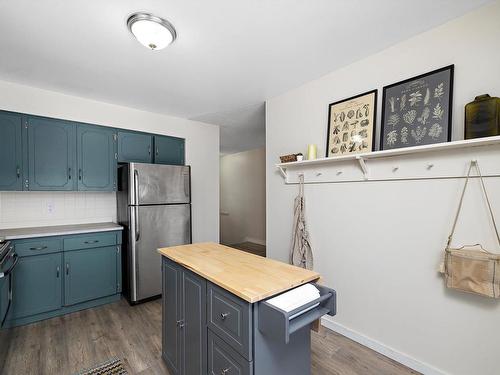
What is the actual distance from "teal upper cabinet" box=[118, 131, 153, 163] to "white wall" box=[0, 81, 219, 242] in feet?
0.43

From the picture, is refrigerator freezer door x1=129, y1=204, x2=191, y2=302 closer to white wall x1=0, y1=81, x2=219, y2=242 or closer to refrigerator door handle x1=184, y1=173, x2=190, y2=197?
refrigerator door handle x1=184, y1=173, x2=190, y2=197

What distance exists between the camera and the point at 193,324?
148cm

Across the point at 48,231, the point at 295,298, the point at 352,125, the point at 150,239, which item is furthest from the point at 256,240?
the point at 295,298

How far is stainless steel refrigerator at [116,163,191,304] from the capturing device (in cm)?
289

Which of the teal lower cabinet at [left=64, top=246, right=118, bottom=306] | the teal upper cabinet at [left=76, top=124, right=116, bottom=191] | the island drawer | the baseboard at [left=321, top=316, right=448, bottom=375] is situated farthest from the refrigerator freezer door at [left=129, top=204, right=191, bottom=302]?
the island drawer

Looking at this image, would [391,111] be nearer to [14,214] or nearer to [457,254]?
[457,254]

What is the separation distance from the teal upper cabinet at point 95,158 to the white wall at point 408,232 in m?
2.50

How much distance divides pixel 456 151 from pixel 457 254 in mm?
693

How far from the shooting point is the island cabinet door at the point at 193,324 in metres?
1.39

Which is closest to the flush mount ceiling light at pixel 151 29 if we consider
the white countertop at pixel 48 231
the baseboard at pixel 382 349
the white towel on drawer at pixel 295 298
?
the white towel on drawer at pixel 295 298

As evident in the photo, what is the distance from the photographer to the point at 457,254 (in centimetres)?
152

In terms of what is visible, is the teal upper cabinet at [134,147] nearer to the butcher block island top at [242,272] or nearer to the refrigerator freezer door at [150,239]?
the refrigerator freezer door at [150,239]

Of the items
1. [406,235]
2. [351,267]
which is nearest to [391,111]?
[406,235]

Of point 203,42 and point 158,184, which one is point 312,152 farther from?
point 158,184
